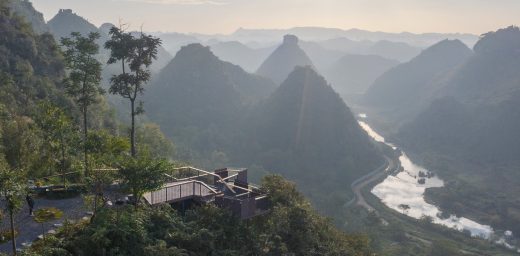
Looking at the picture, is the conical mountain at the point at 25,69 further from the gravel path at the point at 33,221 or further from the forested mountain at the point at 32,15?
the forested mountain at the point at 32,15

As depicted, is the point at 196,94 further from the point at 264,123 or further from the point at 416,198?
the point at 416,198

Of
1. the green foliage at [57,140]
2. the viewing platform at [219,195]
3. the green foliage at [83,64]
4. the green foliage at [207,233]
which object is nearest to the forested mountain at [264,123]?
the green foliage at [83,64]

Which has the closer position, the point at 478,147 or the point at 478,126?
the point at 478,147

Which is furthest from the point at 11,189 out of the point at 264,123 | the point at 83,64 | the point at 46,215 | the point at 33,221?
the point at 264,123

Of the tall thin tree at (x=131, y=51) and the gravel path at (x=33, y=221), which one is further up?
the tall thin tree at (x=131, y=51)

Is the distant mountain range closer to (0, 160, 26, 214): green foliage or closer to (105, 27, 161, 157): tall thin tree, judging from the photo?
(105, 27, 161, 157): tall thin tree

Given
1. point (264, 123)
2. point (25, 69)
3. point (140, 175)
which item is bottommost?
point (140, 175)

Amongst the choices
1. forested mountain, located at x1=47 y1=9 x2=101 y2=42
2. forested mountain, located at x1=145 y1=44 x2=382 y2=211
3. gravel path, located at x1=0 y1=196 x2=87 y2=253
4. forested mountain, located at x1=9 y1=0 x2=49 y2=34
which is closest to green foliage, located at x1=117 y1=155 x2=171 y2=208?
gravel path, located at x1=0 y1=196 x2=87 y2=253

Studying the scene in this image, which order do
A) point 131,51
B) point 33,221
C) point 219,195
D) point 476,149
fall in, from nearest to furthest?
point 33,221 < point 219,195 < point 131,51 < point 476,149
